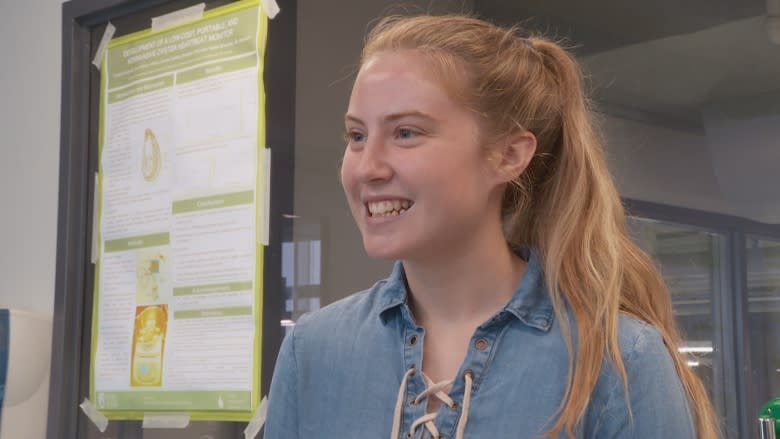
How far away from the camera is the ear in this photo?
128 cm

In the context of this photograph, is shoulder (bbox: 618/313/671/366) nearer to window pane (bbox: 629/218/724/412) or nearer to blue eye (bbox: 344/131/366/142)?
blue eye (bbox: 344/131/366/142)

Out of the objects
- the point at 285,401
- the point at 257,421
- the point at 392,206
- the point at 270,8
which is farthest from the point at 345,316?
the point at 270,8

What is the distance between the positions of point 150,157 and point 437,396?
1.47 metres

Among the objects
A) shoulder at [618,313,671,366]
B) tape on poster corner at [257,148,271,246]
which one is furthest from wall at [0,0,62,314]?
shoulder at [618,313,671,366]

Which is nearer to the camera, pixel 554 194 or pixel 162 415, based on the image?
pixel 554 194

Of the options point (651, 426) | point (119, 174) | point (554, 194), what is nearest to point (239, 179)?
point (119, 174)

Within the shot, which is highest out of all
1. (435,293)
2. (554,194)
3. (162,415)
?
(554,194)

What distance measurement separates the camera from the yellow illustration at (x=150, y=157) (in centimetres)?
250

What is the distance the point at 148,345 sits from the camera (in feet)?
8.09

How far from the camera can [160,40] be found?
2.54m

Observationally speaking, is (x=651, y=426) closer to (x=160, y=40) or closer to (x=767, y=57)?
(x=767, y=57)

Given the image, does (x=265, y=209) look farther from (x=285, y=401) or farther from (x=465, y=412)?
(x=465, y=412)

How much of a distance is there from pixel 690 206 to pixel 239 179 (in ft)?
3.10

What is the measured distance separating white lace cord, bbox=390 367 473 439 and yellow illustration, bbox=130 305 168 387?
129 cm
